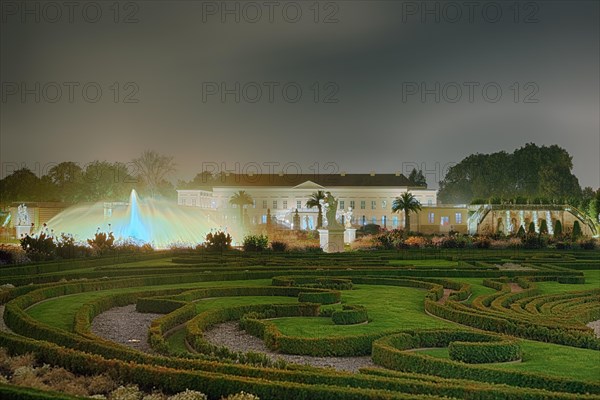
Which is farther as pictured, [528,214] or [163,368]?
[528,214]

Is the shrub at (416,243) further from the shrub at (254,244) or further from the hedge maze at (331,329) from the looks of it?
the hedge maze at (331,329)

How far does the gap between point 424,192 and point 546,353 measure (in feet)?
235

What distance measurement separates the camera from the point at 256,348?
923 centimetres

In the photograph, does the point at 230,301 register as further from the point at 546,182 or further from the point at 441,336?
the point at 546,182

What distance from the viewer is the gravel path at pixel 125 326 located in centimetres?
946

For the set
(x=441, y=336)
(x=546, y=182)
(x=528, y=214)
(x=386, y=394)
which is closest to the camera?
(x=386, y=394)

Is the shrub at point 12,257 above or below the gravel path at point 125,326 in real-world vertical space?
above

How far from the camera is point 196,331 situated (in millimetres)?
9109

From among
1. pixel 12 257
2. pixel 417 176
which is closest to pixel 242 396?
pixel 12 257

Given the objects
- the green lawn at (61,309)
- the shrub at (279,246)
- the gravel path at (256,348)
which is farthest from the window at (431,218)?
the gravel path at (256,348)

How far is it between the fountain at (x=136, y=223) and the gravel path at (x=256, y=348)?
67.1 ft

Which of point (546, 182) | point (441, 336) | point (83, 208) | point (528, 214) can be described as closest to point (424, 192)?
point (546, 182)

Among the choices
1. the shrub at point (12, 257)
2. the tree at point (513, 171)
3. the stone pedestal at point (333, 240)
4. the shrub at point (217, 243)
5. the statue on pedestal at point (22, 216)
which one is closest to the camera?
the shrub at point (12, 257)

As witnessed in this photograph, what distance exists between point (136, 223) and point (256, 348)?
27.1 m
